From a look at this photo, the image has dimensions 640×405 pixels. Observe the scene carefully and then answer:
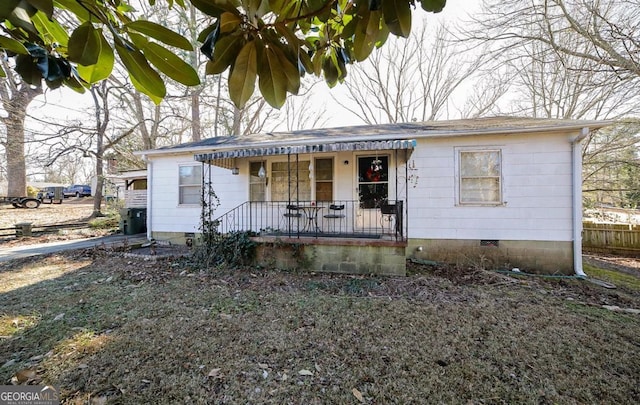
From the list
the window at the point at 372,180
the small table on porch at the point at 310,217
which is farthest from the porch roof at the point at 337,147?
the small table on porch at the point at 310,217

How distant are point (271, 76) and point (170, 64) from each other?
0.38m

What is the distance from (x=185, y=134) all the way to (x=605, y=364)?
20.2 metres

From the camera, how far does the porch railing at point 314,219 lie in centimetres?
678

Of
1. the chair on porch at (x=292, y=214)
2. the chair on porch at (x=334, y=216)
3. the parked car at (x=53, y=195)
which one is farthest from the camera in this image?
the parked car at (x=53, y=195)

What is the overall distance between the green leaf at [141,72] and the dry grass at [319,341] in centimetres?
222

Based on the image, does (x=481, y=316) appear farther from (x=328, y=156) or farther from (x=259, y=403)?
(x=328, y=156)

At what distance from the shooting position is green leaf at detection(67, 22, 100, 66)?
32.8 inches

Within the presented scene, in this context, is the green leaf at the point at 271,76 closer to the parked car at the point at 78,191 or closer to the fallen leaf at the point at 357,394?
the fallen leaf at the point at 357,394

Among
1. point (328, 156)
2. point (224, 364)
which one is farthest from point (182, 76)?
point (328, 156)

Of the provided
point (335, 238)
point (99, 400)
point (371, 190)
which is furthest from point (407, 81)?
point (99, 400)

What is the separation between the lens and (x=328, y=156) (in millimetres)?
7395

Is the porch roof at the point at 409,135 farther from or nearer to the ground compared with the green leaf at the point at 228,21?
farther from the ground

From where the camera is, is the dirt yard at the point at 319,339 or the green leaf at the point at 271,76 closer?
the green leaf at the point at 271,76

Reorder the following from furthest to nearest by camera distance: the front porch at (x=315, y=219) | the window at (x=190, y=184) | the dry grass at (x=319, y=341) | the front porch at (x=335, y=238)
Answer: the window at (x=190, y=184), the front porch at (x=315, y=219), the front porch at (x=335, y=238), the dry grass at (x=319, y=341)
